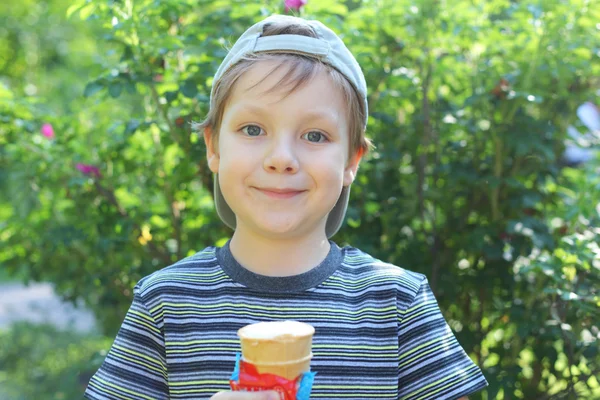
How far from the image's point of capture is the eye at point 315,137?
1629 millimetres

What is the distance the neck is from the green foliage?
94.9 inches

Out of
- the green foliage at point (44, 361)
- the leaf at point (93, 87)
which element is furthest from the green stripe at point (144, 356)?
the green foliage at point (44, 361)

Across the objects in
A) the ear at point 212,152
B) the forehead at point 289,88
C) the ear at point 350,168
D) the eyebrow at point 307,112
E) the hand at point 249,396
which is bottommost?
the hand at point 249,396

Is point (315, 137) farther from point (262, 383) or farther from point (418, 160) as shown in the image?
point (418, 160)

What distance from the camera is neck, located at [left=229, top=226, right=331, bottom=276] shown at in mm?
1690

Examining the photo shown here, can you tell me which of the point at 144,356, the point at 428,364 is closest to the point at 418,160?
the point at 428,364

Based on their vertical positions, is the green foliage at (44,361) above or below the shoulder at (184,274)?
below

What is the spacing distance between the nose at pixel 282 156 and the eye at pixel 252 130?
0.18 feet

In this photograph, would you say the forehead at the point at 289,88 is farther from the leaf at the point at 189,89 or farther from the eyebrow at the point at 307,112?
the leaf at the point at 189,89

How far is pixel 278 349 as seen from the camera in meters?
1.31

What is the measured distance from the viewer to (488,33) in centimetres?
297

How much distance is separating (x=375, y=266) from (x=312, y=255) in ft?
0.54

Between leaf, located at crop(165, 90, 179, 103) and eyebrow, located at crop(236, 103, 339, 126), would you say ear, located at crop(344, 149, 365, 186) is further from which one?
leaf, located at crop(165, 90, 179, 103)

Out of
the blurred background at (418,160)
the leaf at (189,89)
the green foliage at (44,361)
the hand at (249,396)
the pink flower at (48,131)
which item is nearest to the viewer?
the hand at (249,396)
